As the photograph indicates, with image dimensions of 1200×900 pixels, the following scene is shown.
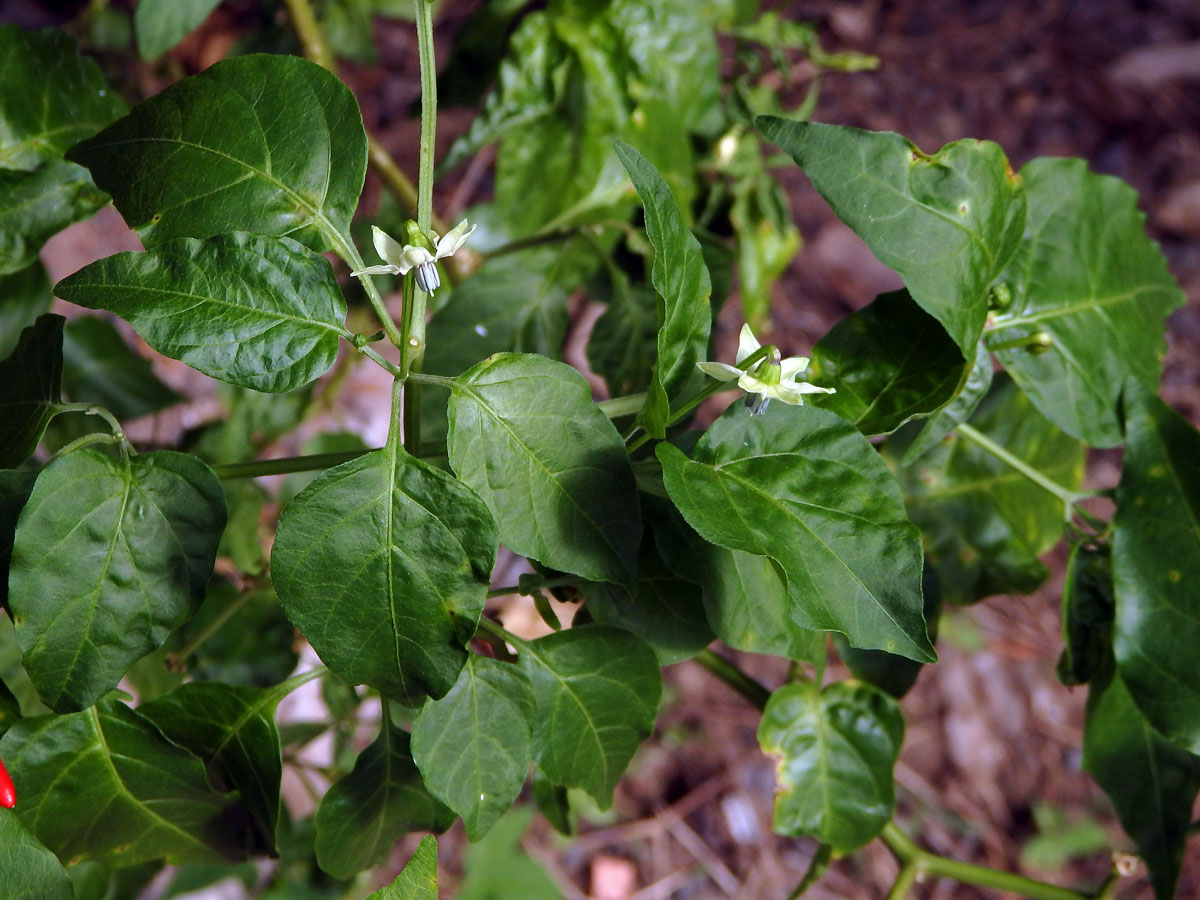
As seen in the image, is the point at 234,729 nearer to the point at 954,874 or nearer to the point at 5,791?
the point at 5,791

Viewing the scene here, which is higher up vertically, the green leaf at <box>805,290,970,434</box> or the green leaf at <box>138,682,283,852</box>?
the green leaf at <box>805,290,970,434</box>

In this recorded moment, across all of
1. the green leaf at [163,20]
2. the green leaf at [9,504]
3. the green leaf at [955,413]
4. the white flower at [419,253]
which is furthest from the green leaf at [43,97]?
the green leaf at [955,413]

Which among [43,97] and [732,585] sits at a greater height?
[43,97]

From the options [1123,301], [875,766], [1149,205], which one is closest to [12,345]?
[875,766]

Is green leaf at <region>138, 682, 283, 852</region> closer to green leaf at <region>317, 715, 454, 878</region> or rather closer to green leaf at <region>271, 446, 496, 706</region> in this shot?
green leaf at <region>317, 715, 454, 878</region>

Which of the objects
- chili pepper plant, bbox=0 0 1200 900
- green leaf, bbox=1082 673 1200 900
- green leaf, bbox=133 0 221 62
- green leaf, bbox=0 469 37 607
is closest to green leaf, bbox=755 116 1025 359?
chili pepper plant, bbox=0 0 1200 900

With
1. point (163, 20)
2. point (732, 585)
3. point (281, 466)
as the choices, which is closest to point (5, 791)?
point (281, 466)

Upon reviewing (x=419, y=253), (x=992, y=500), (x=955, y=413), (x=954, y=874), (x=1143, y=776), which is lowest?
(x=954, y=874)
